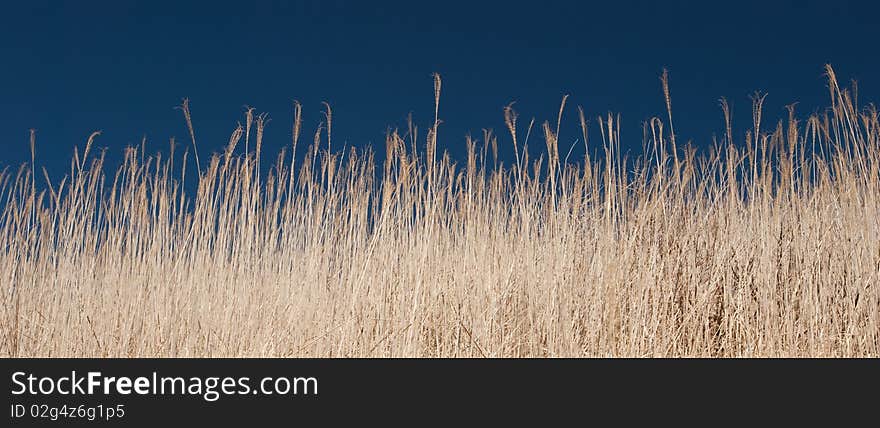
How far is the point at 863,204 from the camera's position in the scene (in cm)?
271

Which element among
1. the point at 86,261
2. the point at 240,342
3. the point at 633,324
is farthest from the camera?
the point at 86,261

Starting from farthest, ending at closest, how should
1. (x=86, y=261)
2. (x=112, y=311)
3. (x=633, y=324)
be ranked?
(x=86, y=261)
(x=112, y=311)
(x=633, y=324)

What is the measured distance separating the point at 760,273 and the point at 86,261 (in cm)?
264

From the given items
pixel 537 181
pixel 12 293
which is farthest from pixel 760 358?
pixel 12 293

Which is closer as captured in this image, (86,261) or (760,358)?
(760,358)

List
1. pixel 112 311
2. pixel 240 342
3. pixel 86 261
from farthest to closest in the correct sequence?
pixel 86 261
pixel 112 311
pixel 240 342

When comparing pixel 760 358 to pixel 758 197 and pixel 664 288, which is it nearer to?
pixel 664 288

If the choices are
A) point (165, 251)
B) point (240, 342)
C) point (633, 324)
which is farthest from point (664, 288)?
point (165, 251)

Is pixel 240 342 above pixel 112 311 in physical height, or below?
below

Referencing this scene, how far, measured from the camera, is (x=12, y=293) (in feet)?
10.3

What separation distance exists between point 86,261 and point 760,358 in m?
2.62
